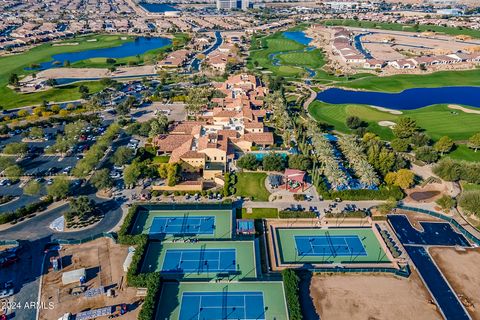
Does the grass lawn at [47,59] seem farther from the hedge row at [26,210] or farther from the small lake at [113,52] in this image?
the hedge row at [26,210]

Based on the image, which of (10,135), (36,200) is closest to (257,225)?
(36,200)

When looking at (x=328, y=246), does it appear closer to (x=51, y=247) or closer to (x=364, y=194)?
(x=364, y=194)

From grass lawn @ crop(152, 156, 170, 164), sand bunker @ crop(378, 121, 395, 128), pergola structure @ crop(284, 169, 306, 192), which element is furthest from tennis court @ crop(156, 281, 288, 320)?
sand bunker @ crop(378, 121, 395, 128)

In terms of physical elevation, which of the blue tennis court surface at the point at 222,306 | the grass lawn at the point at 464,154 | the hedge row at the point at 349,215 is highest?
the grass lawn at the point at 464,154

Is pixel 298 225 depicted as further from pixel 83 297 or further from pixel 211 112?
pixel 211 112

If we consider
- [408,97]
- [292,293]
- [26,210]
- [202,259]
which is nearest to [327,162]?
[292,293]

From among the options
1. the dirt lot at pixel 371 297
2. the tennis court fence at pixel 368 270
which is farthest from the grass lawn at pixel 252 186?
the dirt lot at pixel 371 297
